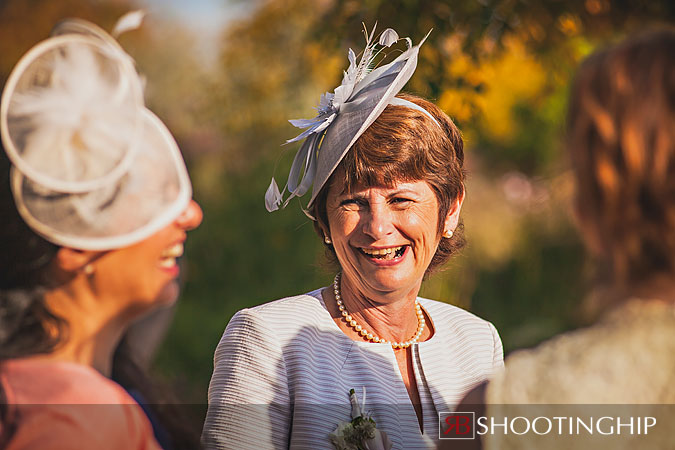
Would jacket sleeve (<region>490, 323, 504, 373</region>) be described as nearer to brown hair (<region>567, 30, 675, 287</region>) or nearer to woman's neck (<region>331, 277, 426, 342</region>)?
woman's neck (<region>331, 277, 426, 342</region>)

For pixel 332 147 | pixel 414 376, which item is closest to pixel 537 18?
pixel 332 147

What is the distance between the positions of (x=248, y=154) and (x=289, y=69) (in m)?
1.12

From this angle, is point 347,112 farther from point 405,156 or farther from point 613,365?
point 613,365

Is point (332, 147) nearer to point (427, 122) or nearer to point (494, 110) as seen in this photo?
point (427, 122)

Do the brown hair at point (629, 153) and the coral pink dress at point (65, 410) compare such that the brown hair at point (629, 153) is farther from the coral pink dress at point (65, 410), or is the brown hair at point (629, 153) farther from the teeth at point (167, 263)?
the coral pink dress at point (65, 410)

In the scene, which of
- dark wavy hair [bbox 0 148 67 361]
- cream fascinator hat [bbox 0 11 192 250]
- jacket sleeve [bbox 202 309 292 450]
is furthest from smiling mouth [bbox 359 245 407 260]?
dark wavy hair [bbox 0 148 67 361]

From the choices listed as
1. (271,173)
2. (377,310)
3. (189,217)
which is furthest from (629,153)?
(271,173)

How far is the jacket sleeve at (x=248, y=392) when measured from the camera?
2.00 m

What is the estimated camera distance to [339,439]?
2023 mm

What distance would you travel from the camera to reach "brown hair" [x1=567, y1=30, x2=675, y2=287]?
127 centimetres

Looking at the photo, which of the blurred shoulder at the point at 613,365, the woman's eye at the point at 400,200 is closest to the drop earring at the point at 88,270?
the blurred shoulder at the point at 613,365

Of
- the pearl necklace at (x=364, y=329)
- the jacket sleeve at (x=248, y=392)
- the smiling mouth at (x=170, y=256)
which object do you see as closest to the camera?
the smiling mouth at (x=170, y=256)

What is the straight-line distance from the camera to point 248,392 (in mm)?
2043

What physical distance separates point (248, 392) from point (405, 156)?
34.0 inches
